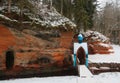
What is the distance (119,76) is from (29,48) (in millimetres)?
5174

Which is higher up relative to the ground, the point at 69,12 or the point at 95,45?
the point at 69,12

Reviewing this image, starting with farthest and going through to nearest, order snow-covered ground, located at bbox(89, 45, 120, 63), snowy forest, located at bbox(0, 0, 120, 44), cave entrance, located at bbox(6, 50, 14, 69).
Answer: snow-covered ground, located at bbox(89, 45, 120, 63) → snowy forest, located at bbox(0, 0, 120, 44) → cave entrance, located at bbox(6, 50, 14, 69)

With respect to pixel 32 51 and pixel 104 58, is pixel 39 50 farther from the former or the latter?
pixel 104 58

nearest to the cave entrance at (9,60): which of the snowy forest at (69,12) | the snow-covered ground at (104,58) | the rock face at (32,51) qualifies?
the rock face at (32,51)

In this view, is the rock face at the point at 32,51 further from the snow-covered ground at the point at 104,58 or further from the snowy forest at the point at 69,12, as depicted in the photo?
the snow-covered ground at the point at 104,58

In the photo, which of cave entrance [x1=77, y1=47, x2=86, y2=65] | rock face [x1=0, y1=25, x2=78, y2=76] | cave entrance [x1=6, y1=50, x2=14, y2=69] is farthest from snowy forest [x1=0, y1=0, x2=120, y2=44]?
cave entrance [x1=77, y1=47, x2=86, y2=65]

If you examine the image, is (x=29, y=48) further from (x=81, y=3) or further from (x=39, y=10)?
(x=81, y=3)

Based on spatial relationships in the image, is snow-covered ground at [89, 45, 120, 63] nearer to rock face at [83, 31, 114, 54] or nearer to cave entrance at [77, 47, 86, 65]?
cave entrance at [77, 47, 86, 65]

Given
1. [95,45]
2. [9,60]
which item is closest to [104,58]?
[95,45]

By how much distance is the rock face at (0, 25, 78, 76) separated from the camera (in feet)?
49.6

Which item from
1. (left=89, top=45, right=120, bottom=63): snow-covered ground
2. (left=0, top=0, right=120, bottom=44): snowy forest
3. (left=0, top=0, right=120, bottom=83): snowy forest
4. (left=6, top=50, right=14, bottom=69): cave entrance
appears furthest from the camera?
(left=89, top=45, right=120, bottom=63): snow-covered ground

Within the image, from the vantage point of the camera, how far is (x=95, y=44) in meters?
27.4

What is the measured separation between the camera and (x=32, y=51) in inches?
625

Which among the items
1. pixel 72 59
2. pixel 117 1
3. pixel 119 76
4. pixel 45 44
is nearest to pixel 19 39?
pixel 45 44
